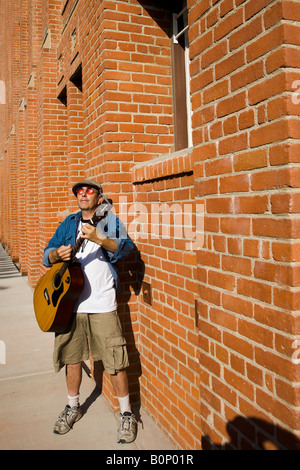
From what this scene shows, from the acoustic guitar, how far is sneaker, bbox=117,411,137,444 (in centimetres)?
87

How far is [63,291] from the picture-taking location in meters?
2.93

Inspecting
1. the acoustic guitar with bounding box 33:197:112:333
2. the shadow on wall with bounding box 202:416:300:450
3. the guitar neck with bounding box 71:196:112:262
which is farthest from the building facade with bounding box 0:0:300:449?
the acoustic guitar with bounding box 33:197:112:333

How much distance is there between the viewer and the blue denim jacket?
9.84 ft

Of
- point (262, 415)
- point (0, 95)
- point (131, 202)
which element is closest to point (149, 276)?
point (131, 202)

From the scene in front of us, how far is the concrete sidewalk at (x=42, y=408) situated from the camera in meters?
2.96

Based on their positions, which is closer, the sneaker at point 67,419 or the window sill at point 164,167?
the window sill at point 164,167

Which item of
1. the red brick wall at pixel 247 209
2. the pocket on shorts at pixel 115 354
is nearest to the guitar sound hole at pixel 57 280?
the pocket on shorts at pixel 115 354

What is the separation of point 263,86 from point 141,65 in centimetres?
225

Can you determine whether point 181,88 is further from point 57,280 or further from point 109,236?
point 57,280

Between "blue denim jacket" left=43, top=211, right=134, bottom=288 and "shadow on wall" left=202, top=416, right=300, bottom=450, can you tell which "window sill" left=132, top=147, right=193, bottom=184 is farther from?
"shadow on wall" left=202, top=416, right=300, bottom=450

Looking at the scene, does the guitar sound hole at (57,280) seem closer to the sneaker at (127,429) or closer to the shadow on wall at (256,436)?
the sneaker at (127,429)

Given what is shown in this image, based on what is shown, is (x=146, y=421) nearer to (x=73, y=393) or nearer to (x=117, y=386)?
(x=117, y=386)

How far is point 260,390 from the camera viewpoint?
5.08ft

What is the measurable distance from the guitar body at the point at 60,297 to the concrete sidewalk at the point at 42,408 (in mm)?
886
